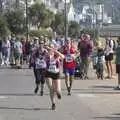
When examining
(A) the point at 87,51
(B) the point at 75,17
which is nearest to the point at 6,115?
(A) the point at 87,51

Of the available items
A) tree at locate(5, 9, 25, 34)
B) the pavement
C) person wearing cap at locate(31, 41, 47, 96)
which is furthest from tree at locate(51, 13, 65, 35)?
person wearing cap at locate(31, 41, 47, 96)

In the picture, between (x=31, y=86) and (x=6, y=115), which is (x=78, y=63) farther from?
(x=6, y=115)

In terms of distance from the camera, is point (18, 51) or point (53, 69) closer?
point (53, 69)

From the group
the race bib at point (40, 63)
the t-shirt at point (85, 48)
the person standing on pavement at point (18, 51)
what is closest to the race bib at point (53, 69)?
the race bib at point (40, 63)

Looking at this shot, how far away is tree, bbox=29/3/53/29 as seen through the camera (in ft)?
297

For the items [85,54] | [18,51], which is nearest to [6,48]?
[18,51]

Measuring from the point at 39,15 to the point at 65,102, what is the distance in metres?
73.8

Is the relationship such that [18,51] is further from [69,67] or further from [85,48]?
[69,67]

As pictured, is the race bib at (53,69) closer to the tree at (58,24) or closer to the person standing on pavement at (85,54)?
the person standing on pavement at (85,54)

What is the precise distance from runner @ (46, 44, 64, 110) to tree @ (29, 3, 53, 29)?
73.8m

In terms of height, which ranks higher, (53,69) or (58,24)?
(58,24)

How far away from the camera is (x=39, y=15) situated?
299ft

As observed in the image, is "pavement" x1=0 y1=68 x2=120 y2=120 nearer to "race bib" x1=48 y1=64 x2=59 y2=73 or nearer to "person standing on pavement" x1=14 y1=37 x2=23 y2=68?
"race bib" x1=48 y1=64 x2=59 y2=73

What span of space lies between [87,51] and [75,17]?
361 ft
